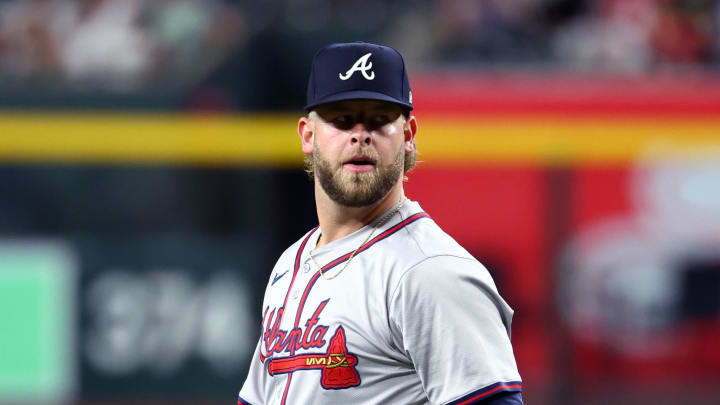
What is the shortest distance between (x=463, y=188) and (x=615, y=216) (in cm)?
110

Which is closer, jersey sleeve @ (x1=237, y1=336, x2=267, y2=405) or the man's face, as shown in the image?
the man's face

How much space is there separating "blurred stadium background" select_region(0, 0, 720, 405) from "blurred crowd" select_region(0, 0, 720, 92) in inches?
1.0

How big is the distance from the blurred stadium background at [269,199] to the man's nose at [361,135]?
17.5 feet

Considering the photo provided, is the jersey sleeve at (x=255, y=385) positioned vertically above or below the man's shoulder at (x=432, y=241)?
below

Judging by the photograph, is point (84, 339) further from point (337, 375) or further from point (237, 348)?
point (337, 375)

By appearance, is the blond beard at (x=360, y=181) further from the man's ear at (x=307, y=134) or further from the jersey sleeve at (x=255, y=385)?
the jersey sleeve at (x=255, y=385)

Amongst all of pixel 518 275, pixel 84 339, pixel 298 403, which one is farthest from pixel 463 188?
pixel 298 403

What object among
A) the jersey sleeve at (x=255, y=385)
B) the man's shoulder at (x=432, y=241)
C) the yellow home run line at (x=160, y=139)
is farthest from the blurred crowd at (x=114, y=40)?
the man's shoulder at (x=432, y=241)

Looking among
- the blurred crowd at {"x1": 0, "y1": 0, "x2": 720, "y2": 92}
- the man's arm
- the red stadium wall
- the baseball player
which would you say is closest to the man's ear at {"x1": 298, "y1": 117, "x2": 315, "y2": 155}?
the baseball player

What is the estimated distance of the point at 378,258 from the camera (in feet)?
8.38

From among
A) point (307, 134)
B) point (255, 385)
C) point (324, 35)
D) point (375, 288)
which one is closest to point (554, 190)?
point (324, 35)

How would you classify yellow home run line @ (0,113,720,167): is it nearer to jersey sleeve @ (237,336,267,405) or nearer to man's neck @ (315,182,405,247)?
jersey sleeve @ (237,336,267,405)

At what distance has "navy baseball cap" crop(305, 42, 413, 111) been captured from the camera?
8.38ft

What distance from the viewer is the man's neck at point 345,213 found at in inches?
106
